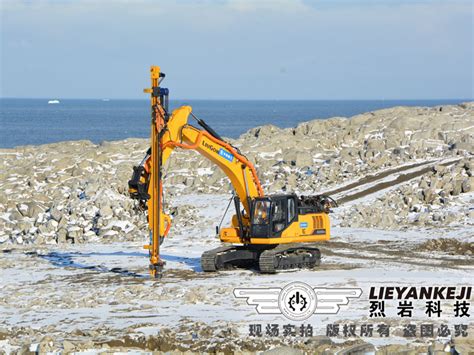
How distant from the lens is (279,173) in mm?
38406

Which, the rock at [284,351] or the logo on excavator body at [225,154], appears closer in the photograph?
the rock at [284,351]

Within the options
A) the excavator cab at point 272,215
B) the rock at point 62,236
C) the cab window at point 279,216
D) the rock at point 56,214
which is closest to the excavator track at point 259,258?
the excavator cab at point 272,215

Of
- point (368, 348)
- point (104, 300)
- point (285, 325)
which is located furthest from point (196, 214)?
point (368, 348)

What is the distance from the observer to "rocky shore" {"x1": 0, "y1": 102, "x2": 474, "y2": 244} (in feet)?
98.8

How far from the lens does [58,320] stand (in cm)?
1753

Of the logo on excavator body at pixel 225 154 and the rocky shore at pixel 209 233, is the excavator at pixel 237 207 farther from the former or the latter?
the rocky shore at pixel 209 233

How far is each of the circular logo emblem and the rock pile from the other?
1015 cm

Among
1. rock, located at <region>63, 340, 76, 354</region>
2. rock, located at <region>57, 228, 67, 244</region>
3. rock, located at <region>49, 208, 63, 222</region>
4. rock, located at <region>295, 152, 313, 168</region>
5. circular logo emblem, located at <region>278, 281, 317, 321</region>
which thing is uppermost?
rock, located at <region>295, 152, 313, 168</region>

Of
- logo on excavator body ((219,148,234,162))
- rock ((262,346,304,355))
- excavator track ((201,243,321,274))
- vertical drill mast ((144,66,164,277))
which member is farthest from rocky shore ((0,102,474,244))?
rock ((262,346,304,355))

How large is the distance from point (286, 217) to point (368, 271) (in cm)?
251

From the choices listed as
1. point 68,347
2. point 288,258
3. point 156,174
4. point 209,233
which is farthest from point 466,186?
point 68,347

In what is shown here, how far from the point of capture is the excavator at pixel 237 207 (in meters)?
20.3

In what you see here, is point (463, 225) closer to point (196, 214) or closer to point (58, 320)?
point (196, 214)

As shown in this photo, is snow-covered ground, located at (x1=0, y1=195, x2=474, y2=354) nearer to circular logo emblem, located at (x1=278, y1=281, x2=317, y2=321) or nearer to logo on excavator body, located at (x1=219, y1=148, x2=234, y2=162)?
circular logo emblem, located at (x1=278, y1=281, x2=317, y2=321)
